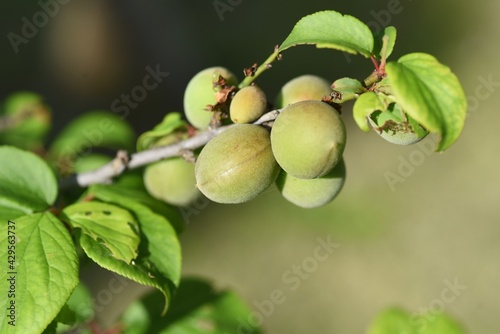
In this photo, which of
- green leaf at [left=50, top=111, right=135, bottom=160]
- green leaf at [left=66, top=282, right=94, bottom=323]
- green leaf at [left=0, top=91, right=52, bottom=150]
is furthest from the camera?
green leaf at [left=0, top=91, right=52, bottom=150]

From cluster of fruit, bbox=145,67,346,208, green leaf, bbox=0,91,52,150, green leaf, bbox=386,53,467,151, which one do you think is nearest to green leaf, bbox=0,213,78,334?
cluster of fruit, bbox=145,67,346,208

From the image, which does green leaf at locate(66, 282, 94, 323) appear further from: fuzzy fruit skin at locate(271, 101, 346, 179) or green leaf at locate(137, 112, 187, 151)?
fuzzy fruit skin at locate(271, 101, 346, 179)

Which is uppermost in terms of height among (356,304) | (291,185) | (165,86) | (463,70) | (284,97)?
(284,97)

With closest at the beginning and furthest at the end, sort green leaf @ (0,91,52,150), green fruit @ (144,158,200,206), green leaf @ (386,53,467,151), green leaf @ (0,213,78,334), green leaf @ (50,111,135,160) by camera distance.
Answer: green leaf @ (386,53,467,151)
green leaf @ (0,213,78,334)
green fruit @ (144,158,200,206)
green leaf @ (50,111,135,160)
green leaf @ (0,91,52,150)

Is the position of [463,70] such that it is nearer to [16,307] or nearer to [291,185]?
[291,185]

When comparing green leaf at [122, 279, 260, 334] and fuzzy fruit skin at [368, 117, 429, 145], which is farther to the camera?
green leaf at [122, 279, 260, 334]

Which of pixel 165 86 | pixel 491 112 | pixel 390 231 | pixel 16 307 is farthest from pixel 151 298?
pixel 491 112
